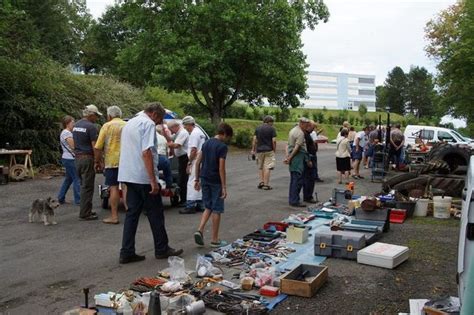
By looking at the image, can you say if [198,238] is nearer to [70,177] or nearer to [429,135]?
[70,177]

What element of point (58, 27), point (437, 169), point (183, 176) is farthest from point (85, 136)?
point (58, 27)

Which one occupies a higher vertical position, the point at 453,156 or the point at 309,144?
the point at 309,144

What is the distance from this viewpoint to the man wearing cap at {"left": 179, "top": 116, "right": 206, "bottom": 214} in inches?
371

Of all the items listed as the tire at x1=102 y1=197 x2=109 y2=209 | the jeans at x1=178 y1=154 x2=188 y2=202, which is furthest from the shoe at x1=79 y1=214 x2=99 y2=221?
the jeans at x1=178 y1=154 x2=188 y2=202

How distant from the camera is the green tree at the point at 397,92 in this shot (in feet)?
332

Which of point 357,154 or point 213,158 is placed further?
point 357,154

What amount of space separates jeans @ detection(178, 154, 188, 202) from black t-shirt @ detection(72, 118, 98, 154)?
1961 mm

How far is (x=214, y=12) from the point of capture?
26141mm

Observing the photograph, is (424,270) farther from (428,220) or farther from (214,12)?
(214,12)

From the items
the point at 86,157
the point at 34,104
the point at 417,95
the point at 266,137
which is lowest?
the point at 86,157

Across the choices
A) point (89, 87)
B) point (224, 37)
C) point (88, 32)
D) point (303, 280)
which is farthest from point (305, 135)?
point (88, 32)

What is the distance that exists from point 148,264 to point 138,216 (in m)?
0.64

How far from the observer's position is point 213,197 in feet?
23.0

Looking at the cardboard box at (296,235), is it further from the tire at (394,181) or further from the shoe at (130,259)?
the tire at (394,181)
